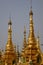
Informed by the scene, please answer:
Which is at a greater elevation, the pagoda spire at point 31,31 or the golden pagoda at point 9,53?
the pagoda spire at point 31,31

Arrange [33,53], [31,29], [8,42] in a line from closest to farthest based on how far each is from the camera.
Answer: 1. [33,53]
2. [31,29]
3. [8,42]

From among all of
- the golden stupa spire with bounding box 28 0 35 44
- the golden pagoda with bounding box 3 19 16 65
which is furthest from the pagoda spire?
the golden pagoda with bounding box 3 19 16 65

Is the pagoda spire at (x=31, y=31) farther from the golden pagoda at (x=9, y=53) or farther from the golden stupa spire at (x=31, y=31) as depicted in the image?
the golden pagoda at (x=9, y=53)

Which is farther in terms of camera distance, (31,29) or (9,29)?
(9,29)

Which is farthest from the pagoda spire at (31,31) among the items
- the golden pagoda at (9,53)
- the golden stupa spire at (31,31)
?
the golden pagoda at (9,53)

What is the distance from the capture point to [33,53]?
3322cm

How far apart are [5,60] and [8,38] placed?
12.0 feet

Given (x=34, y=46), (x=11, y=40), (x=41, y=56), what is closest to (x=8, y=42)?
(x=11, y=40)

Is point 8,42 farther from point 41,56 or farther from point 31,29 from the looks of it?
point 41,56

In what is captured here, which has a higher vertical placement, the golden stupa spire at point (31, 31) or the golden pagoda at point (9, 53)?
the golden stupa spire at point (31, 31)

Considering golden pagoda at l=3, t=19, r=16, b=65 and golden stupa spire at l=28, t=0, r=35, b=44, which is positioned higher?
golden stupa spire at l=28, t=0, r=35, b=44

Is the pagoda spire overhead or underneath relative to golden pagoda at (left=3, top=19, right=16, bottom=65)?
overhead

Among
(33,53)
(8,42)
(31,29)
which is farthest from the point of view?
(8,42)

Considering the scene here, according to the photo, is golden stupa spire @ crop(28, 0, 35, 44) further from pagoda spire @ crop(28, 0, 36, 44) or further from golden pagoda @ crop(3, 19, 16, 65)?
golden pagoda @ crop(3, 19, 16, 65)
